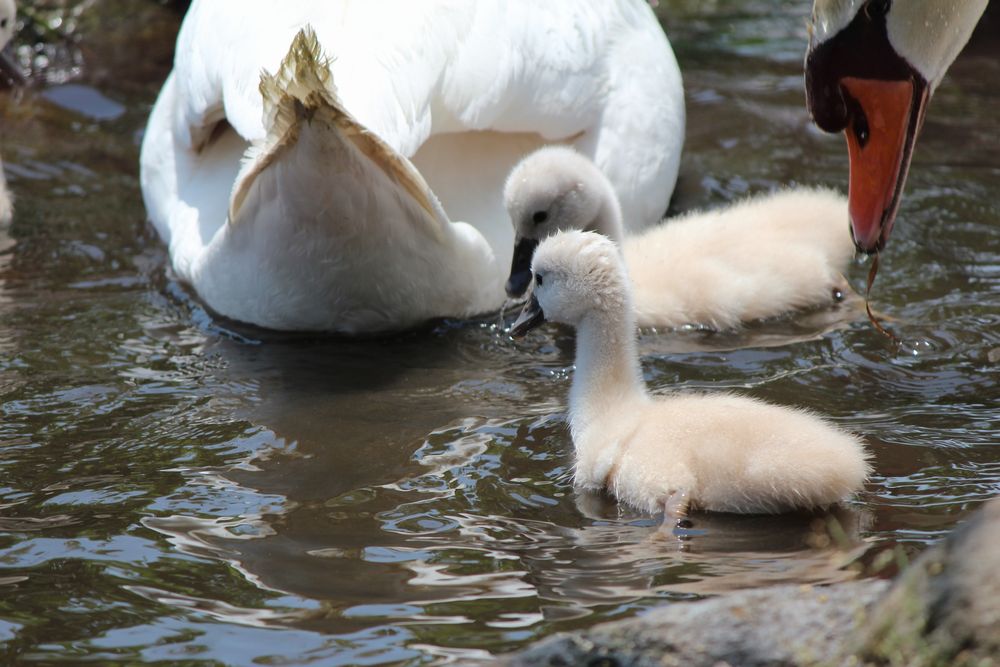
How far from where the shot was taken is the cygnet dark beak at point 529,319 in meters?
4.18

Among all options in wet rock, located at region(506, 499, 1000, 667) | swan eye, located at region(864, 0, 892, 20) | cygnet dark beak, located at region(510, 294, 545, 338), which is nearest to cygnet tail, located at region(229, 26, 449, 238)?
cygnet dark beak, located at region(510, 294, 545, 338)

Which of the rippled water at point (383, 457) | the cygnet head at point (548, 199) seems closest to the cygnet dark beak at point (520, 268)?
the cygnet head at point (548, 199)

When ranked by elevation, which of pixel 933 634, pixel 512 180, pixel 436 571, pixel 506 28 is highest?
pixel 506 28

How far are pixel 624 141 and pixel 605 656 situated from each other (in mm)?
2877

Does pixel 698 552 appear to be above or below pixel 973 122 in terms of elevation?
below

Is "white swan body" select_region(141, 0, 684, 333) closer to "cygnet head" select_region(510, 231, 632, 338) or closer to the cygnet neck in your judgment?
"cygnet head" select_region(510, 231, 632, 338)

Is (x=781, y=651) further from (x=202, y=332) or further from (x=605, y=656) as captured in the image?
(x=202, y=332)

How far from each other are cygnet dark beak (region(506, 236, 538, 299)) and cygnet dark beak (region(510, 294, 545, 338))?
17.9 inches

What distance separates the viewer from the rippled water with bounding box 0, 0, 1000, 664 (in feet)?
9.90

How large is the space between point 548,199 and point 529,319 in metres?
0.56

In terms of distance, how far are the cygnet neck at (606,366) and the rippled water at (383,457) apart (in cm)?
17

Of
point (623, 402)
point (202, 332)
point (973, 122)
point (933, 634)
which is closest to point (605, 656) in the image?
point (933, 634)

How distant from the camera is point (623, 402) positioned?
12.5ft

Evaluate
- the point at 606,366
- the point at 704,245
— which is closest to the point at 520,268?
the point at 704,245
